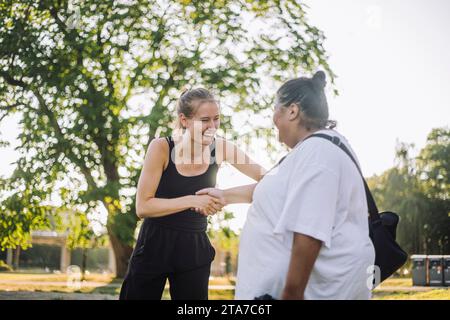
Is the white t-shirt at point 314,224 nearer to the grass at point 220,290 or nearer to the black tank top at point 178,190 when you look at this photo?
the black tank top at point 178,190

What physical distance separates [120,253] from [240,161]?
51.1ft

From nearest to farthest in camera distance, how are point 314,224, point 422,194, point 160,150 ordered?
point 314,224, point 160,150, point 422,194

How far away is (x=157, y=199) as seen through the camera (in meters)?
3.46

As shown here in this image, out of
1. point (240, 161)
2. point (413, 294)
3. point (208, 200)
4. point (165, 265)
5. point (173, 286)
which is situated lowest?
point (413, 294)

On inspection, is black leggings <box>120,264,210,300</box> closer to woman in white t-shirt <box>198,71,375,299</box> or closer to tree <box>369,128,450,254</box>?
woman in white t-shirt <box>198,71,375,299</box>

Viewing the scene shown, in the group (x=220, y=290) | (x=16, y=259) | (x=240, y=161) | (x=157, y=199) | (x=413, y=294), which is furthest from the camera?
(x=16, y=259)

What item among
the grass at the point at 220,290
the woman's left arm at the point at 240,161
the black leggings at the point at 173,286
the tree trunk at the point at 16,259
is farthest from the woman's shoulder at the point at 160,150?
the tree trunk at the point at 16,259

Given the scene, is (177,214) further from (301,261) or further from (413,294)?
(413,294)

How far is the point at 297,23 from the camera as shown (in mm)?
15070

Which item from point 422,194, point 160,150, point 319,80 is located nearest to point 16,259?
point 422,194

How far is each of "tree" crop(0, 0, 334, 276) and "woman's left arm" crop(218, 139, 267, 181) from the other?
8.77 metres

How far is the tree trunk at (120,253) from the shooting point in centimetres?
1836

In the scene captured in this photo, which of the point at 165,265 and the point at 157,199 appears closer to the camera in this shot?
the point at 157,199

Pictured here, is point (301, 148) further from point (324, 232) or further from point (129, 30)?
point (129, 30)
